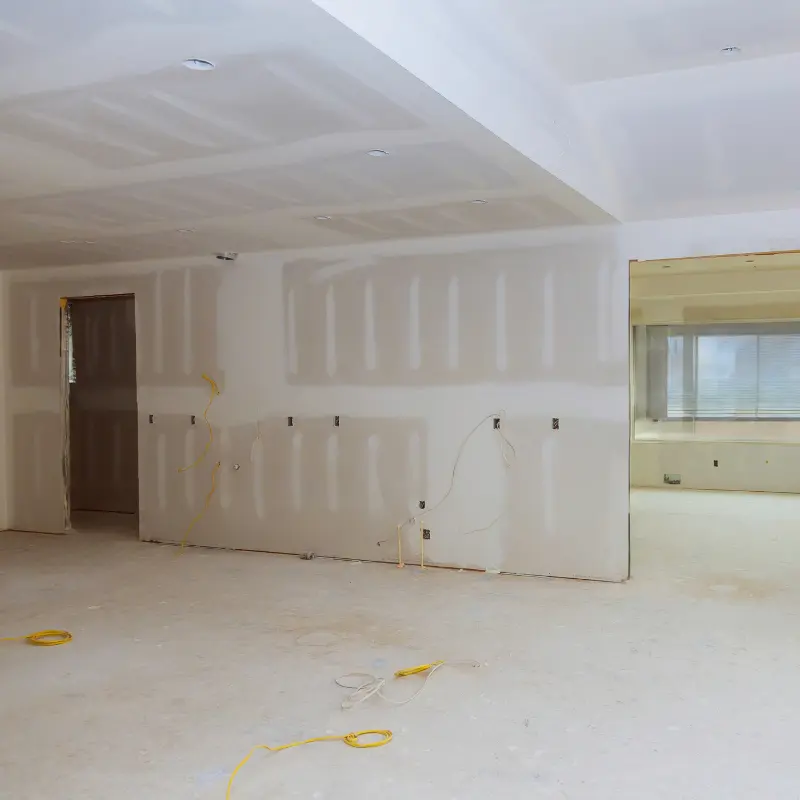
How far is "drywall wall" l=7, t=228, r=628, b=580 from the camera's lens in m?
5.37

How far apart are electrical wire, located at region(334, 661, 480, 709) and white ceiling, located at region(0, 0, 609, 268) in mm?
2342

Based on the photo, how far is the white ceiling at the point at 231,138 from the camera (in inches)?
89.7

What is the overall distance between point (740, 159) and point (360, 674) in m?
3.41

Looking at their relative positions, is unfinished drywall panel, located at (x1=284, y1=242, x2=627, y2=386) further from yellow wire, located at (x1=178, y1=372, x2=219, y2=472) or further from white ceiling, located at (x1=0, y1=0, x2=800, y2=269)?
yellow wire, located at (x1=178, y1=372, x2=219, y2=472)

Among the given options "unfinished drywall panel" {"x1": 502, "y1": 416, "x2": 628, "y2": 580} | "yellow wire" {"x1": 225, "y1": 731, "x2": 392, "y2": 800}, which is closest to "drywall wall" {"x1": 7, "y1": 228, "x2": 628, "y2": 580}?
"unfinished drywall panel" {"x1": 502, "y1": 416, "x2": 628, "y2": 580}

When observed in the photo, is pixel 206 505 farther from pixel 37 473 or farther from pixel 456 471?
pixel 456 471

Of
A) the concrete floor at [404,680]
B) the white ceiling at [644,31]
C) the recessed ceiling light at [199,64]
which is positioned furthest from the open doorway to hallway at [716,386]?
the recessed ceiling light at [199,64]

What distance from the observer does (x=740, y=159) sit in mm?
4418

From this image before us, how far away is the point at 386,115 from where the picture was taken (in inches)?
116

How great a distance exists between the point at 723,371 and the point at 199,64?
8.43 m

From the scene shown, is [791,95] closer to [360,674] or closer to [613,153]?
[613,153]

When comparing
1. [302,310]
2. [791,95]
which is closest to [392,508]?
[302,310]

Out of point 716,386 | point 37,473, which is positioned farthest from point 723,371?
point 37,473

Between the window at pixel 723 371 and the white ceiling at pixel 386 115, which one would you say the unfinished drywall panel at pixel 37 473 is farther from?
the window at pixel 723 371
